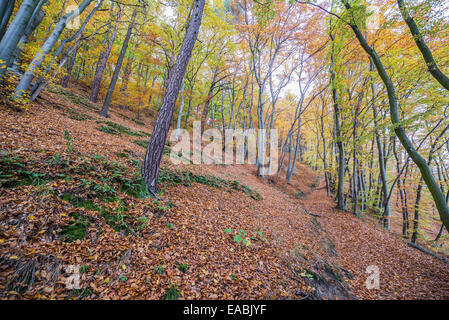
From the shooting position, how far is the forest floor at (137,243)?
2.19 m

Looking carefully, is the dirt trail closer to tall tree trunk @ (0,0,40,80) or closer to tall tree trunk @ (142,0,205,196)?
tall tree trunk @ (142,0,205,196)

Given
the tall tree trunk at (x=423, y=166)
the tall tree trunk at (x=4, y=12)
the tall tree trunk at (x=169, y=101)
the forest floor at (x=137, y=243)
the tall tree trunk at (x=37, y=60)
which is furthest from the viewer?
the tall tree trunk at (x=37, y=60)

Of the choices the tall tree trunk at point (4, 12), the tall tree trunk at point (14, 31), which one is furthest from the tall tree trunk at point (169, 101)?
the tall tree trunk at point (4, 12)

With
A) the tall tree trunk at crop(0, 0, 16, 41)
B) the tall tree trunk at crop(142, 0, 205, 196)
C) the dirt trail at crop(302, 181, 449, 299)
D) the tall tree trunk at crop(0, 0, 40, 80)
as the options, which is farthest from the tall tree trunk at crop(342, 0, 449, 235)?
the tall tree trunk at crop(0, 0, 16, 41)

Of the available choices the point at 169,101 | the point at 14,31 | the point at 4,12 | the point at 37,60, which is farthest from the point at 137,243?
the point at 4,12

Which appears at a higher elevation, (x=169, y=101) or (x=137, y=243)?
(x=169, y=101)

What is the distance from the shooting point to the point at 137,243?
293 centimetres

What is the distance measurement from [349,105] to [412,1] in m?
5.99

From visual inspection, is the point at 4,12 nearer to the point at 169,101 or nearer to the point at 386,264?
the point at 169,101

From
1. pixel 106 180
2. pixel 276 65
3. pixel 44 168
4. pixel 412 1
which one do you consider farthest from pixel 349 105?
pixel 44 168

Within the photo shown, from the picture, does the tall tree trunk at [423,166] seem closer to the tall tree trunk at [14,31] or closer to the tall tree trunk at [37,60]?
the tall tree trunk at [37,60]

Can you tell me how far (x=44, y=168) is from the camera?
3.29 meters

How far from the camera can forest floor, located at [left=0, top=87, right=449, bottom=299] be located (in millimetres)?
2191
